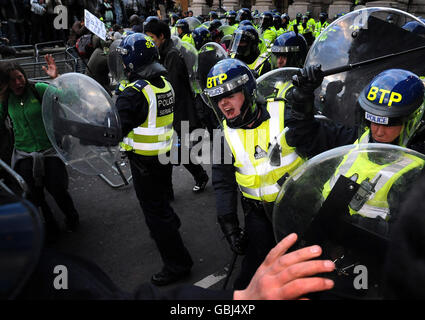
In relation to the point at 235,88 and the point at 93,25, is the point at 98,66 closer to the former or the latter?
the point at 93,25

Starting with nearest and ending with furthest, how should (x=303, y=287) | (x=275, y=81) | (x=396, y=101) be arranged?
(x=303, y=287) → (x=396, y=101) → (x=275, y=81)

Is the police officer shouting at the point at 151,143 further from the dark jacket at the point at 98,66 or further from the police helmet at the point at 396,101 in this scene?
the dark jacket at the point at 98,66

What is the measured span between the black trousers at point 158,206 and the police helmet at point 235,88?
1.04 m

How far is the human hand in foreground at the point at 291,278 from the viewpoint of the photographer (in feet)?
2.93

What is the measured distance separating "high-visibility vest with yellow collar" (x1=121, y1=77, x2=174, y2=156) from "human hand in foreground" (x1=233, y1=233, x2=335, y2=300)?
229 centimetres

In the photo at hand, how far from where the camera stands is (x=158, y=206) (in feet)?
10.3

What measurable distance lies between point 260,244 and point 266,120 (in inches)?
32.7

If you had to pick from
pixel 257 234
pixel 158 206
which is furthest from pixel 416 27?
pixel 158 206

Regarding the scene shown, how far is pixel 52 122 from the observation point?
3156mm

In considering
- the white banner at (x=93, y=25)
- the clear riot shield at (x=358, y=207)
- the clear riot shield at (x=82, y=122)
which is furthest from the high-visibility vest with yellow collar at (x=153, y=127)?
the white banner at (x=93, y=25)

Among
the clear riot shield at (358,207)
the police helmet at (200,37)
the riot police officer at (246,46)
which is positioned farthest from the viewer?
the police helmet at (200,37)

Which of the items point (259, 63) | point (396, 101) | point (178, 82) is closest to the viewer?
point (396, 101)

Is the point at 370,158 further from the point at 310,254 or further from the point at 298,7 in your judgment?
the point at 298,7

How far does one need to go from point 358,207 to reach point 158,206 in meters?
2.13
